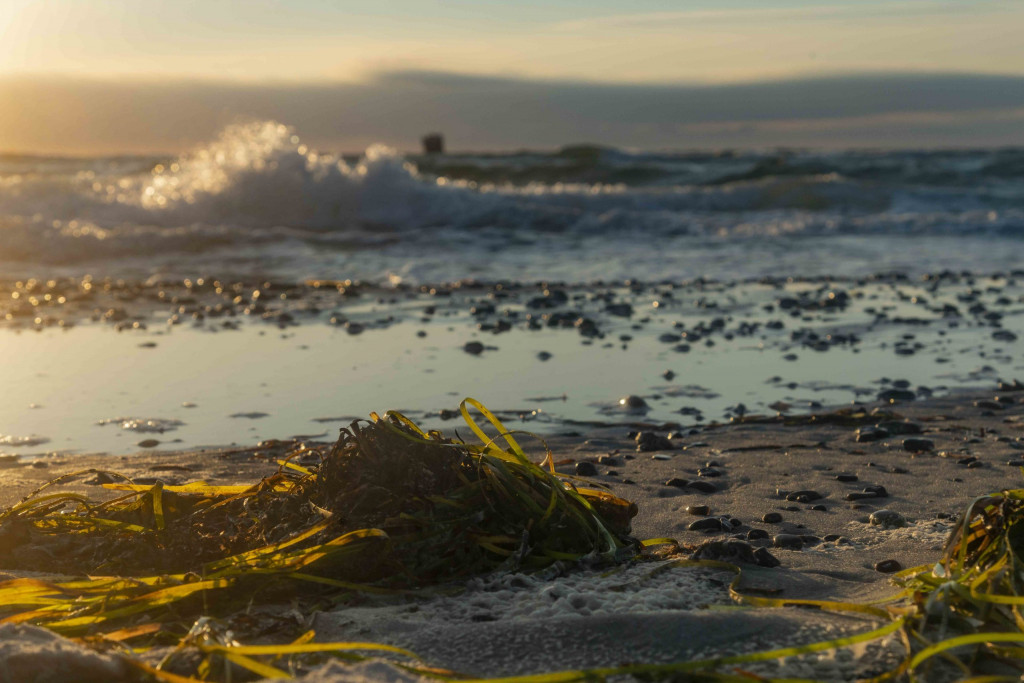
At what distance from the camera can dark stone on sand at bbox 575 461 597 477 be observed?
13.7 feet

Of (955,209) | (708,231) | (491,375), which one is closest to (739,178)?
(955,209)

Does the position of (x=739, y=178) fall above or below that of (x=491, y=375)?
above

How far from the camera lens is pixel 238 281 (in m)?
12.8

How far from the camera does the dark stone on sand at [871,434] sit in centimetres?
481

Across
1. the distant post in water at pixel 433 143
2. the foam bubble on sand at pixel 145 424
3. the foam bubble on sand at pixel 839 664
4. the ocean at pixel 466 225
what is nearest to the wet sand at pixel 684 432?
the foam bubble on sand at pixel 839 664

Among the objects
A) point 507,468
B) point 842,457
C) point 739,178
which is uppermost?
point 739,178

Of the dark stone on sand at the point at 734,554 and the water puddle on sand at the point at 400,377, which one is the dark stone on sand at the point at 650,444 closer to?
the water puddle on sand at the point at 400,377

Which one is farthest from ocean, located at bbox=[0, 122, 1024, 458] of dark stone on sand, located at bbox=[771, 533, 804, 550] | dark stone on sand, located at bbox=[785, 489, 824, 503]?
dark stone on sand, located at bbox=[771, 533, 804, 550]

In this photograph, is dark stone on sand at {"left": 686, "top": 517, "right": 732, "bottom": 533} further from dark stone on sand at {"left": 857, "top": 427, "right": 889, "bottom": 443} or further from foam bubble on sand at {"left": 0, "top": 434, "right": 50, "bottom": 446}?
foam bubble on sand at {"left": 0, "top": 434, "right": 50, "bottom": 446}

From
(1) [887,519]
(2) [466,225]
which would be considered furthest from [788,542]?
(2) [466,225]

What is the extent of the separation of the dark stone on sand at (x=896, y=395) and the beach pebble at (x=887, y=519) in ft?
8.34

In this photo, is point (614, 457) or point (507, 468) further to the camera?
point (614, 457)

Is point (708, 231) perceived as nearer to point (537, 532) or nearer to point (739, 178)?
point (739, 178)

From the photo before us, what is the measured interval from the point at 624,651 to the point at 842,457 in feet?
8.61
